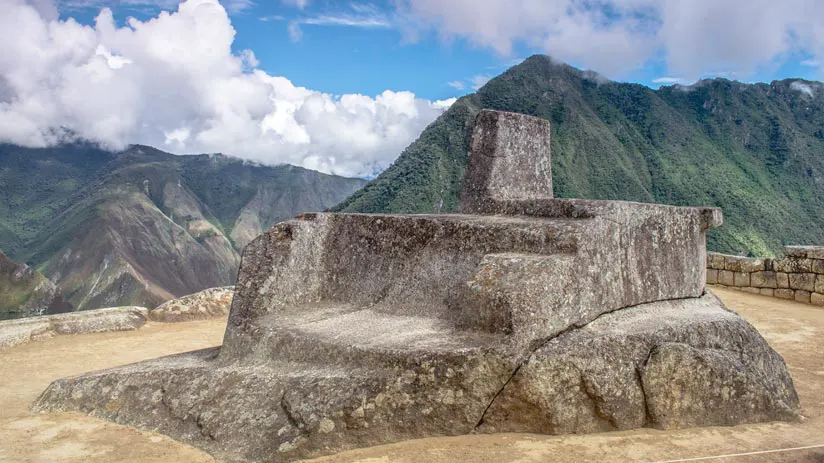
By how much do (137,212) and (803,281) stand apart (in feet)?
223

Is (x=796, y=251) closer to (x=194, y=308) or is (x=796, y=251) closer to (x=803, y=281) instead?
(x=803, y=281)

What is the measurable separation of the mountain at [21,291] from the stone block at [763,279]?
98.9 feet

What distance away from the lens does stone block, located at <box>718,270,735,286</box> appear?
12.4 meters

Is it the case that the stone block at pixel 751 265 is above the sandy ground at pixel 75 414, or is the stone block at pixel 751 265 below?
above

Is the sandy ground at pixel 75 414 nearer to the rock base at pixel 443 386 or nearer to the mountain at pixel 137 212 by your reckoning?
the rock base at pixel 443 386

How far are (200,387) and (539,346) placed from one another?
236cm

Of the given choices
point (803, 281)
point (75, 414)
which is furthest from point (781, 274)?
point (75, 414)

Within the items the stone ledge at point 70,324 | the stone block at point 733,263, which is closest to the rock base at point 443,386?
the stone ledge at point 70,324

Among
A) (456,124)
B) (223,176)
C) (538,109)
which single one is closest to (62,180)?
(223,176)

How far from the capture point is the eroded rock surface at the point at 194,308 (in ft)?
31.9

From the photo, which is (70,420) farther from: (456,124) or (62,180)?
(62,180)

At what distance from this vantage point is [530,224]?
4621mm

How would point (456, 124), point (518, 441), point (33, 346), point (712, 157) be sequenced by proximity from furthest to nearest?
point (712, 157)
point (456, 124)
point (33, 346)
point (518, 441)

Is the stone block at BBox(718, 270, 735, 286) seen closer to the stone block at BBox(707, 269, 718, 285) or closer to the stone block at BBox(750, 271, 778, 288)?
the stone block at BBox(707, 269, 718, 285)
